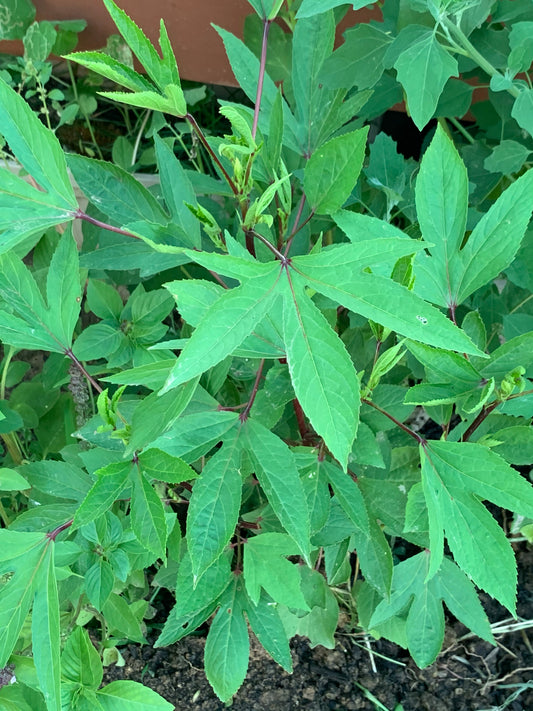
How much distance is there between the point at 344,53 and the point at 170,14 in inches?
25.7

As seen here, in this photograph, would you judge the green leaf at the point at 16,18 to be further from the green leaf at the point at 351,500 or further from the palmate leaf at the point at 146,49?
the green leaf at the point at 351,500

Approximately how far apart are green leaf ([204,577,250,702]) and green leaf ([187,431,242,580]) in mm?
246

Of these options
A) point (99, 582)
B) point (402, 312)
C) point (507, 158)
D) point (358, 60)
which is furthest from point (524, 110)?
point (99, 582)

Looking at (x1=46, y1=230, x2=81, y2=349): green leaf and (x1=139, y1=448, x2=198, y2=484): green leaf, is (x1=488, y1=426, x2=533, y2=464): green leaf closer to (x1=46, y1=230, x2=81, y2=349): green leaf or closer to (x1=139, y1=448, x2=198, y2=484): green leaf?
(x1=139, y1=448, x2=198, y2=484): green leaf

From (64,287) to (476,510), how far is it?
0.50m

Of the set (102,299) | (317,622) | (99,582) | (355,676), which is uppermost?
(102,299)

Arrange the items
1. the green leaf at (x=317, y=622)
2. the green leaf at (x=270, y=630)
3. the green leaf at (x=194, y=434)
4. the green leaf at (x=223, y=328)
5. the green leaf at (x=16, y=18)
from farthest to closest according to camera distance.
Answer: the green leaf at (x=16, y=18)
the green leaf at (x=317, y=622)
the green leaf at (x=270, y=630)
the green leaf at (x=194, y=434)
the green leaf at (x=223, y=328)

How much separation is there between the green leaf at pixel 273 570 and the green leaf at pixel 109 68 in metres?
0.51

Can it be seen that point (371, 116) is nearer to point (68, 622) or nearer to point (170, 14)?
point (170, 14)

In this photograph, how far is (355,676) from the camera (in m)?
1.09

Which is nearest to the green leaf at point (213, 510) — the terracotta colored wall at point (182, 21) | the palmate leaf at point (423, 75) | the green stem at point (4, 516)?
the palmate leaf at point (423, 75)

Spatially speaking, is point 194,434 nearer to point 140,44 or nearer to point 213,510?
point 213,510

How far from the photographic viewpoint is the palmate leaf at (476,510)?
562mm

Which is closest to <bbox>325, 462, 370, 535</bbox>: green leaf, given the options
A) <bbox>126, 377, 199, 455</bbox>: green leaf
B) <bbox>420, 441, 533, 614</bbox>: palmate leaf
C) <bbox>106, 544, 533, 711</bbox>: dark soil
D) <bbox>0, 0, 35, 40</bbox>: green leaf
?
<bbox>420, 441, 533, 614</bbox>: palmate leaf
